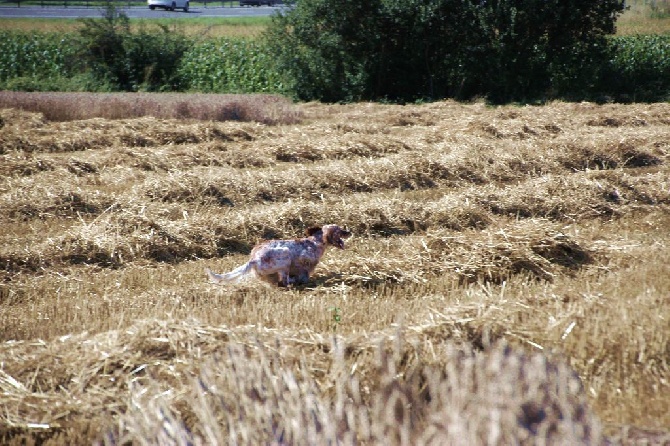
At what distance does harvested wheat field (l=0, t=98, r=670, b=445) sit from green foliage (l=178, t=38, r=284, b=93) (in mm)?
15894

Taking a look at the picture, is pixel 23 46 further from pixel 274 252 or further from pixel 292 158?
pixel 274 252

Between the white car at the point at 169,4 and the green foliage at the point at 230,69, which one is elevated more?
the white car at the point at 169,4

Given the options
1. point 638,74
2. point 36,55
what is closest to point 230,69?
point 36,55

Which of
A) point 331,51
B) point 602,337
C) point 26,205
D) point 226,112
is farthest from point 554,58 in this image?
point 602,337

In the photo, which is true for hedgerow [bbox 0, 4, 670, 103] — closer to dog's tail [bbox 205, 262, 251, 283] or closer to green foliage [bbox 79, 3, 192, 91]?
green foliage [bbox 79, 3, 192, 91]

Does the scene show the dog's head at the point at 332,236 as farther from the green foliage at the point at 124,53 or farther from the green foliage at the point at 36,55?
the green foliage at the point at 36,55

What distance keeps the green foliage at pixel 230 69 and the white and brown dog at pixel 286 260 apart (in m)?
22.9

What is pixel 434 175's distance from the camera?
11.6 metres

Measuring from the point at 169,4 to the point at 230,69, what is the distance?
21.8 m

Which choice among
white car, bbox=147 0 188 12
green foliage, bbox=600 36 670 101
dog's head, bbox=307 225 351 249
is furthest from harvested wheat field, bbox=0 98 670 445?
white car, bbox=147 0 188 12

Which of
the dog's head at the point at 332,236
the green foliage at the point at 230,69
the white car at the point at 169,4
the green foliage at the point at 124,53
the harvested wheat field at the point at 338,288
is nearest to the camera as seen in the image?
the harvested wheat field at the point at 338,288

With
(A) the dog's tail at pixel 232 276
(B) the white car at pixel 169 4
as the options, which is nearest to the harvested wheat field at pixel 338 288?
(A) the dog's tail at pixel 232 276

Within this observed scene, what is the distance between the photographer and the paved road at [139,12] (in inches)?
1701

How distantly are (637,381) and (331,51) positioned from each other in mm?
24241
